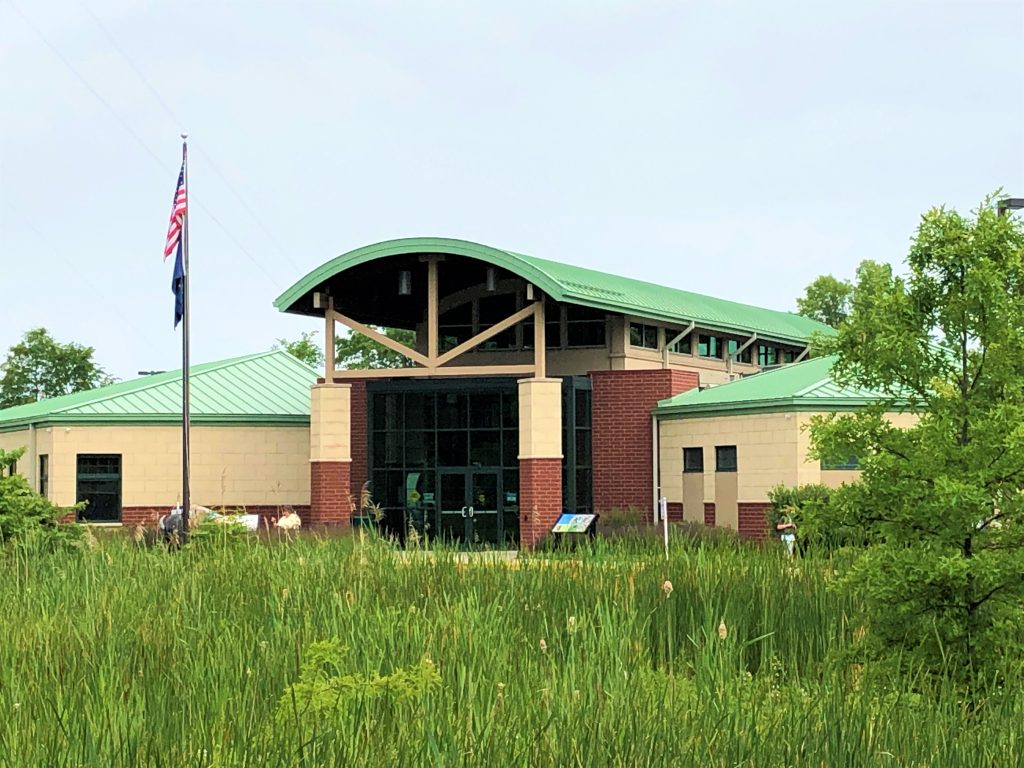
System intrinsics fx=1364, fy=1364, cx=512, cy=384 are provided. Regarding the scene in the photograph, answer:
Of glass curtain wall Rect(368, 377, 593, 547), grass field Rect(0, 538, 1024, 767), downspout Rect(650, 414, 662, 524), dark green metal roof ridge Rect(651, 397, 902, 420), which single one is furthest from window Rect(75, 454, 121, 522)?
grass field Rect(0, 538, 1024, 767)

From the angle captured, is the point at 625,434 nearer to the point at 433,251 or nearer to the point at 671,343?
the point at 671,343

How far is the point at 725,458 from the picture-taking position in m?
31.5

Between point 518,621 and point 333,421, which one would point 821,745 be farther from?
point 333,421

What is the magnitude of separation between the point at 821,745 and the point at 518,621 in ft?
13.6

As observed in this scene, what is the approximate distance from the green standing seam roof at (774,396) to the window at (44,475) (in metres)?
15.6

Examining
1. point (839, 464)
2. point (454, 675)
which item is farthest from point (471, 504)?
point (454, 675)

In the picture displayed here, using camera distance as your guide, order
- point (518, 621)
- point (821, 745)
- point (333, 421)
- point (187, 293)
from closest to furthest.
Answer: point (821, 745) → point (518, 621) → point (187, 293) → point (333, 421)

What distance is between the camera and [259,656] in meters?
7.75

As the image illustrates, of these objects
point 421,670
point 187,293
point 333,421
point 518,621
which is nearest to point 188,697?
point 421,670

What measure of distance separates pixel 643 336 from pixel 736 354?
17.3 feet

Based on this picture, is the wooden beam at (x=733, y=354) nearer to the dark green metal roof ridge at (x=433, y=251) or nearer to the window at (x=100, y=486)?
the dark green metal roof ridge at (x=433, y=251)

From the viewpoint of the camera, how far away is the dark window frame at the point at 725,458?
102ft

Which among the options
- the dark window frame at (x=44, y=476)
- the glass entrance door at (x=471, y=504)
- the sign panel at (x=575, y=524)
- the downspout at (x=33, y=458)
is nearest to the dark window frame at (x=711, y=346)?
the glass entrance door at (x=471, y=504)

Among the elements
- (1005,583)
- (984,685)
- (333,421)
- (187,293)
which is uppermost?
(187,293)
